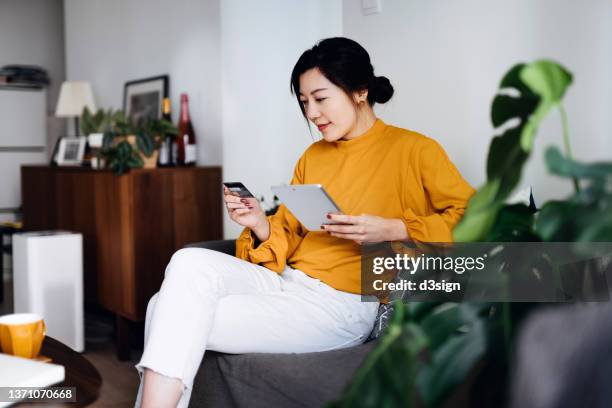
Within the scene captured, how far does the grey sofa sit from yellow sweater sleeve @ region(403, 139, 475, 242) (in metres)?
0.36

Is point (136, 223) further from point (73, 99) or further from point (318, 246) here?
point (73, 99)

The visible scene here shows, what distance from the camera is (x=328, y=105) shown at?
6.61ft

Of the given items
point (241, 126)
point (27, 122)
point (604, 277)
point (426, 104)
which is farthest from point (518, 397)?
point (27, 122)

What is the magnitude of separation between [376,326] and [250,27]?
5.21 ft

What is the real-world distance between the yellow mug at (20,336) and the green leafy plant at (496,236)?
806 millimetres

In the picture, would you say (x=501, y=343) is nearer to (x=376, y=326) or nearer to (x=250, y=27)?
(x=376, y=326)

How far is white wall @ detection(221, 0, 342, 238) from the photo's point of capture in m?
2.98

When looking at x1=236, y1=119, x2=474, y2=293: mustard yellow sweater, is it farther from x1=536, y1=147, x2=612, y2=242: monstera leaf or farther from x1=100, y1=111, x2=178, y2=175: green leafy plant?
x1=100, y1=111, x2=178, y2=175: green leafy plant

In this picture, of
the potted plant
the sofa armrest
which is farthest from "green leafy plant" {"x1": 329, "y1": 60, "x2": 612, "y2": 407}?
the potted plant

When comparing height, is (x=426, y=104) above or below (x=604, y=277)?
above

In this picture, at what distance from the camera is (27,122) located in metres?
5.67

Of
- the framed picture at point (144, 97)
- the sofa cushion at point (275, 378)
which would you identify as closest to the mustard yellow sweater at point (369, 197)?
the sofa cushion at point (275, 378)

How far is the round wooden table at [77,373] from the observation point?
128 centimetres

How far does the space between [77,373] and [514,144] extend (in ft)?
3.27
